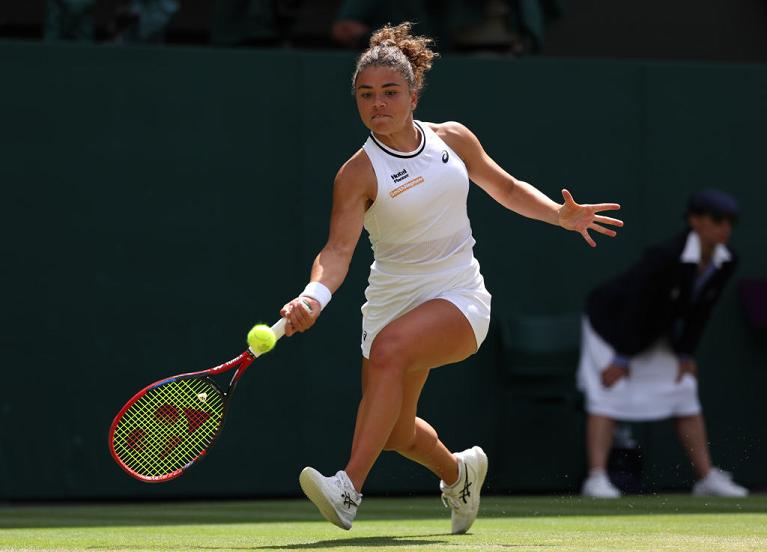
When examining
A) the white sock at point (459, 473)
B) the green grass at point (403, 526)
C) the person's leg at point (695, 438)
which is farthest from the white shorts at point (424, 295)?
the person's leg at point (695, 438)

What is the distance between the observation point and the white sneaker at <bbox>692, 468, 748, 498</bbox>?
8.63 meters

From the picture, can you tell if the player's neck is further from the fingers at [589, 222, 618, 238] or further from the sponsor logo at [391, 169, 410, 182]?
the fingers at [589, 222, 618, 238]

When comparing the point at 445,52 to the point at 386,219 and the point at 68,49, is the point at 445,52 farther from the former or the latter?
the point at 386,219

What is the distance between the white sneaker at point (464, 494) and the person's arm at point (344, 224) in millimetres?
985

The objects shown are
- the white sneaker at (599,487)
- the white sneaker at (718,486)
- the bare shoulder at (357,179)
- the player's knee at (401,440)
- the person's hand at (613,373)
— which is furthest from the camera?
the person's hand at (613,373)

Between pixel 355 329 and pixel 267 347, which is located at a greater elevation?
pixel 267 347

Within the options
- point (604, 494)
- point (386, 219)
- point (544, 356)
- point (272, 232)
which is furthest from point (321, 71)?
point (386, 219)

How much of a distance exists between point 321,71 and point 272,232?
0.93m

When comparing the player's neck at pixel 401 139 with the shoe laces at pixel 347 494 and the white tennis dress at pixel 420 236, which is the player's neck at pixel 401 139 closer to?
the white tennis dress at pixel 420 236

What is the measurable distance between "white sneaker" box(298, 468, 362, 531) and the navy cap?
4.14 meters

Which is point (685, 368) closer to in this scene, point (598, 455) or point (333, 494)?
point (598, 455)

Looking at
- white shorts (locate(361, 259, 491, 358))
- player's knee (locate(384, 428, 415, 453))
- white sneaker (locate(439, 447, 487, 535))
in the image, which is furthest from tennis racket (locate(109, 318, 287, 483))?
white sneaker (locate(439, 447, 487, 535))

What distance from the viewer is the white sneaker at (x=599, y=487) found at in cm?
852

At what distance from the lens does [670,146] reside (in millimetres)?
9461
